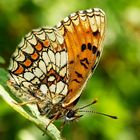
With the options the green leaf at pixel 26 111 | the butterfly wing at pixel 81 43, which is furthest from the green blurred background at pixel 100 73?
the green leaf at pixel 26 111

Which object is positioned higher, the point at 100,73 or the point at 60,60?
the point at 60,60

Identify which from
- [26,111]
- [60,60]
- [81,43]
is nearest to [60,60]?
[60,60]

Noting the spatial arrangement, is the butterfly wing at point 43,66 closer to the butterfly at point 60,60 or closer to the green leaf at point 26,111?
the butterfly at point 60,60

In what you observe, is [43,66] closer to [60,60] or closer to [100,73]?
[60,60]

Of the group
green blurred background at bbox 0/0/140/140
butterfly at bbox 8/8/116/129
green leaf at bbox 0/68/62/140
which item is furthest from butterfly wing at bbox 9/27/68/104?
green blurred background at bbox 0/0/140/140

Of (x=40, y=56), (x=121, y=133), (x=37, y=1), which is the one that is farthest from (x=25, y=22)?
(x=40, y=56)

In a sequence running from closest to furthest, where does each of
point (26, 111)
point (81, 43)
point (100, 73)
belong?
point (26, 111), point (81, 43), point (100, 73)
